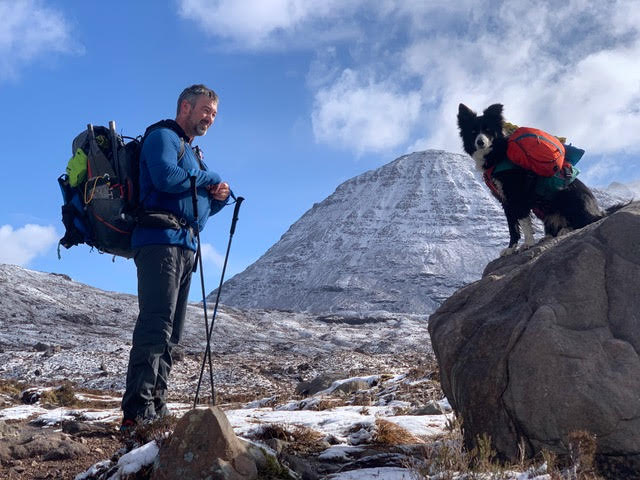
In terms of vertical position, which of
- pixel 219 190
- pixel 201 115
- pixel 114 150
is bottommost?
pixel 219 190

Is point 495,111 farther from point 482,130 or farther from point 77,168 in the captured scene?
point 77,168

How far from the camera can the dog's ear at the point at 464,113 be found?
21.9 ft

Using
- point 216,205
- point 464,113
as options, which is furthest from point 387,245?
point 216,205

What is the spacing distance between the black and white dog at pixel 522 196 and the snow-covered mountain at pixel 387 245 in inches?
2857

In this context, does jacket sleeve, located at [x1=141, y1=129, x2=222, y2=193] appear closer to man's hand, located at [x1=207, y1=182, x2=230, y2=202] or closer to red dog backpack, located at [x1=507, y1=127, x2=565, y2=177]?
man's hand, located at [x1=207, y1=182, x2=230, y2=202]

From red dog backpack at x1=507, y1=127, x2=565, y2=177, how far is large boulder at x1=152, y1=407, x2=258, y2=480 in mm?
3928

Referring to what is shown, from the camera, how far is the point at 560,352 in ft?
11.1

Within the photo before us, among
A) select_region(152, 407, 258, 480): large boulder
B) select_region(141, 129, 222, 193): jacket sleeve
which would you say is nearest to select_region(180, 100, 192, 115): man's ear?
select_region(141, 129, 222, 193): jacket sleeve

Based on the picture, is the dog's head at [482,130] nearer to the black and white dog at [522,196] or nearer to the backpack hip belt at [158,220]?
the black and white dog at [522,196]

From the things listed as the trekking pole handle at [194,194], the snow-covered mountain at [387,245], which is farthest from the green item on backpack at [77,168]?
the snow-covered mountain at [387,245]

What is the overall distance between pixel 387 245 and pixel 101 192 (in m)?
113

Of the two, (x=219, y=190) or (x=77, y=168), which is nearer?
(x=77, y=168)

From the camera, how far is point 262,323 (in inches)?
1484

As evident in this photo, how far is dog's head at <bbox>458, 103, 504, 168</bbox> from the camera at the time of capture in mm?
6414
